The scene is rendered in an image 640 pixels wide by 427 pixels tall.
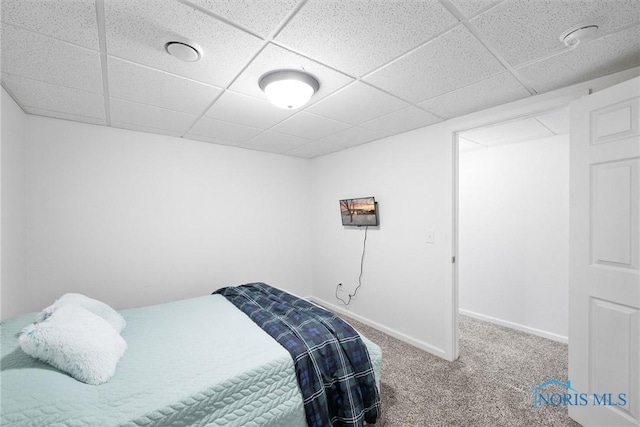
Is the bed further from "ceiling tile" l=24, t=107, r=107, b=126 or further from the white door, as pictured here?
"ceiling tile" l=24, t=107, r=107, b=126

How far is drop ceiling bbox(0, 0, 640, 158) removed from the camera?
119 centimetres

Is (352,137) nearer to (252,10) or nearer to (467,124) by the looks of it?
(467,124)

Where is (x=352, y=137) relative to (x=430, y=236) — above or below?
above

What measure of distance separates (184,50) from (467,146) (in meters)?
3.40

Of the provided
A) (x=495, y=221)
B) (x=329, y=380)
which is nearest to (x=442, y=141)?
(x=495, y=221)

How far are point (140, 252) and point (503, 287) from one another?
14.5 ft

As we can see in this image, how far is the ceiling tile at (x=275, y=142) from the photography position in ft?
10.4

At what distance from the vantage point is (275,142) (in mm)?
3416

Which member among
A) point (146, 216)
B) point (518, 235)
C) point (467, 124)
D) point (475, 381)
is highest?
point (467, 124)

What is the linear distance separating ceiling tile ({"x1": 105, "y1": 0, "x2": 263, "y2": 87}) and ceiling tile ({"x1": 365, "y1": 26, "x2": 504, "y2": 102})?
88cm

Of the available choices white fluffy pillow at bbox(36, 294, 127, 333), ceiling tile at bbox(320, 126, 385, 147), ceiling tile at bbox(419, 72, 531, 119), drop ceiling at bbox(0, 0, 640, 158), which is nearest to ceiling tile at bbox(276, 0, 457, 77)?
drop ceiling at bbox(0, 0, 640, 158)

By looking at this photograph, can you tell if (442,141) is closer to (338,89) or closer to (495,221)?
(338,89)

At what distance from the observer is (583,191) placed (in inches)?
68.9

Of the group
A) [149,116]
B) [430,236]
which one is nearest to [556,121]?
[430,236]
